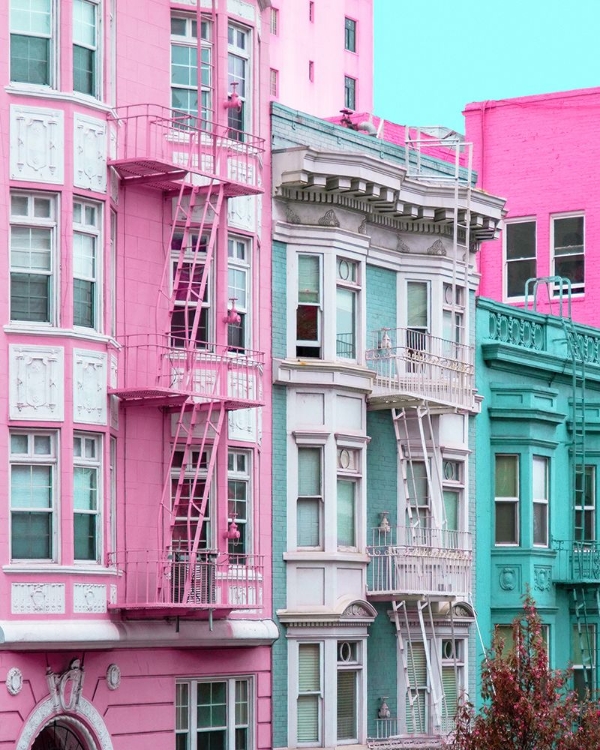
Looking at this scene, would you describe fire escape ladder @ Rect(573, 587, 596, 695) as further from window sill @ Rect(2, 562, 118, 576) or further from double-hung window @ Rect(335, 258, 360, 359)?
window sill @ Rect(2, 562, 118, 576)

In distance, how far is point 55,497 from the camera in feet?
95.8

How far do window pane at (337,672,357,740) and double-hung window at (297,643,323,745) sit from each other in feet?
1.91

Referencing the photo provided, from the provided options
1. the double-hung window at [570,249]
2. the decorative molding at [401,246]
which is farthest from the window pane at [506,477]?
the double-hung window at [570,249]

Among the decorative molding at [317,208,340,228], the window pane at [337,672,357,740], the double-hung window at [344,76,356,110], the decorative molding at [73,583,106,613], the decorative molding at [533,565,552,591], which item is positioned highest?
the double-hung window at [344,76,356,110]

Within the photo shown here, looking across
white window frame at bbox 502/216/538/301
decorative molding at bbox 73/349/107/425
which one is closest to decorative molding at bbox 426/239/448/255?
decorative molding at bbox 73/349/107/425

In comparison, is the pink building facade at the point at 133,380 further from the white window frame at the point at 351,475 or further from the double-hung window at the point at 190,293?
the white window frame at the point at 351,475

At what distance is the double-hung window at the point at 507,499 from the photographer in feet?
131

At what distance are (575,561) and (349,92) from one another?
4153 cm

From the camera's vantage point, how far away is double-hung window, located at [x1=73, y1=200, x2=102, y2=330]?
2998cm

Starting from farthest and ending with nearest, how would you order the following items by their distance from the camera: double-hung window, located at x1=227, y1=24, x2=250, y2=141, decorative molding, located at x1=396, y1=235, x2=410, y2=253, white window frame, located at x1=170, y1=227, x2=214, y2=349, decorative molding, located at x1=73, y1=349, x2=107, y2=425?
decorative molding, located at x1=396, y1=235, x2=410, y2=253 → double-hung window, located at x1=227, y1=24, x2=250, y2=141 → white window frame, located at x1=170, y1=227, x2=214, y2=349 → decorative molding, located at x1=73, y1=349, x2=107, y2=425

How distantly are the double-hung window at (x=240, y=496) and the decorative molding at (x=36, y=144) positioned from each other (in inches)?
234

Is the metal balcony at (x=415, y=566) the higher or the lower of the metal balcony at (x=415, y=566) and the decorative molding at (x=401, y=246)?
the lower

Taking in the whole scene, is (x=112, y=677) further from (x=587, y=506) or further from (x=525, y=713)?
(x=587, y=506)

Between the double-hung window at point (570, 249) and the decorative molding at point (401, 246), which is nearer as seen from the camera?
the decorative molding at point (401, 246)
